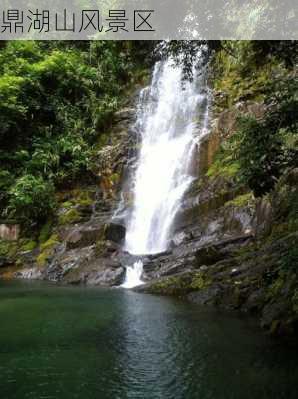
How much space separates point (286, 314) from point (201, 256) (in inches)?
227

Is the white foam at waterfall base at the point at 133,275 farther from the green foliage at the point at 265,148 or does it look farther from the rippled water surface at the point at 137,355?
the green foliage at the point at 265,148

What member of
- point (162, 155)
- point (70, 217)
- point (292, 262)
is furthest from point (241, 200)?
point (292, 262)

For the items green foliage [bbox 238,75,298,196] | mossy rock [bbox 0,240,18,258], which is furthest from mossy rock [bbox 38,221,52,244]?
green foliage [bbox 238,75,298,196]

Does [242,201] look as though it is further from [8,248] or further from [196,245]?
[8,248]

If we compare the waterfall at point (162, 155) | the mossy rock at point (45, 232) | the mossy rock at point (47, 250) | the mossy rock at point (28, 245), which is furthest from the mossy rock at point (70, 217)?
the waterfall at point (162, 155)

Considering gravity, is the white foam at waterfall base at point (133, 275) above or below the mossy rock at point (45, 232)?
below

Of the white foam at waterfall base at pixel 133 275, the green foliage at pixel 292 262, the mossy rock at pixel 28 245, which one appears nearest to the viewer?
the green foliage at pixel 292 262

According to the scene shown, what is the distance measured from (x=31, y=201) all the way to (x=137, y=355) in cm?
1641

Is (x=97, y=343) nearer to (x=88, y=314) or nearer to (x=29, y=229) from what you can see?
(x=88, y=314)

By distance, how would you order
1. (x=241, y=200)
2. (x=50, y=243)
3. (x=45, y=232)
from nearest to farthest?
(x=241, y=200) < (x=50, y=243) < (x=45, y=232)

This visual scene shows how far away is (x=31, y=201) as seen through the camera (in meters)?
22.7

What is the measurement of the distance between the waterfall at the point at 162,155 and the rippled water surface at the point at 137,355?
6.36m

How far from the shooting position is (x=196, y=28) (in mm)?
7059

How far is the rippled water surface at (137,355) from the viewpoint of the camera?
5883 millimetres
